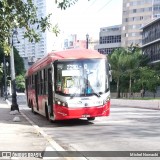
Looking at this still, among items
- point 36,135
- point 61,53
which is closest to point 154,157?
point 36,135

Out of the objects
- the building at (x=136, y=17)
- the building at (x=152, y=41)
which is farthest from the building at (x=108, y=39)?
the building at (x=152, y=41)

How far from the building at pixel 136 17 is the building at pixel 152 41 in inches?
1671

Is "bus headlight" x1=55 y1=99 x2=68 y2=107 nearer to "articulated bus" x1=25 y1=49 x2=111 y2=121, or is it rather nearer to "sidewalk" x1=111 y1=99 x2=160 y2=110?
"articulated bus" x1=25 y1=49 x2=111 y2=121

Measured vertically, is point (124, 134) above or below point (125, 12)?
below

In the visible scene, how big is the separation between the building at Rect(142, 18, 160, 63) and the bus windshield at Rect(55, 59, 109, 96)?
6164 centimetres

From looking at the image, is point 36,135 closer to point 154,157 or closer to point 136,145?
point 136,145

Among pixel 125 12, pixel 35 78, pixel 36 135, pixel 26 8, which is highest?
pixel 125 12

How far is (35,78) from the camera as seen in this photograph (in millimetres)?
24203

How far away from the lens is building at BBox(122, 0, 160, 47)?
131 metres

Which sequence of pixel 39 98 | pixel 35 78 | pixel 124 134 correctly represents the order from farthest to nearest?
pixel 35 78
pixel 39 98
pixel 124 134

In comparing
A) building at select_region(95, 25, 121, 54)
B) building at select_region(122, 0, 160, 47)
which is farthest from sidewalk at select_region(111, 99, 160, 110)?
building at select_region(122, 0, 160, 47)

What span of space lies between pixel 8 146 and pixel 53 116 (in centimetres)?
677

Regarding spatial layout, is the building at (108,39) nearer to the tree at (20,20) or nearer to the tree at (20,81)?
the tree at (20,81)

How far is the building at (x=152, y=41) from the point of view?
3169 inches
